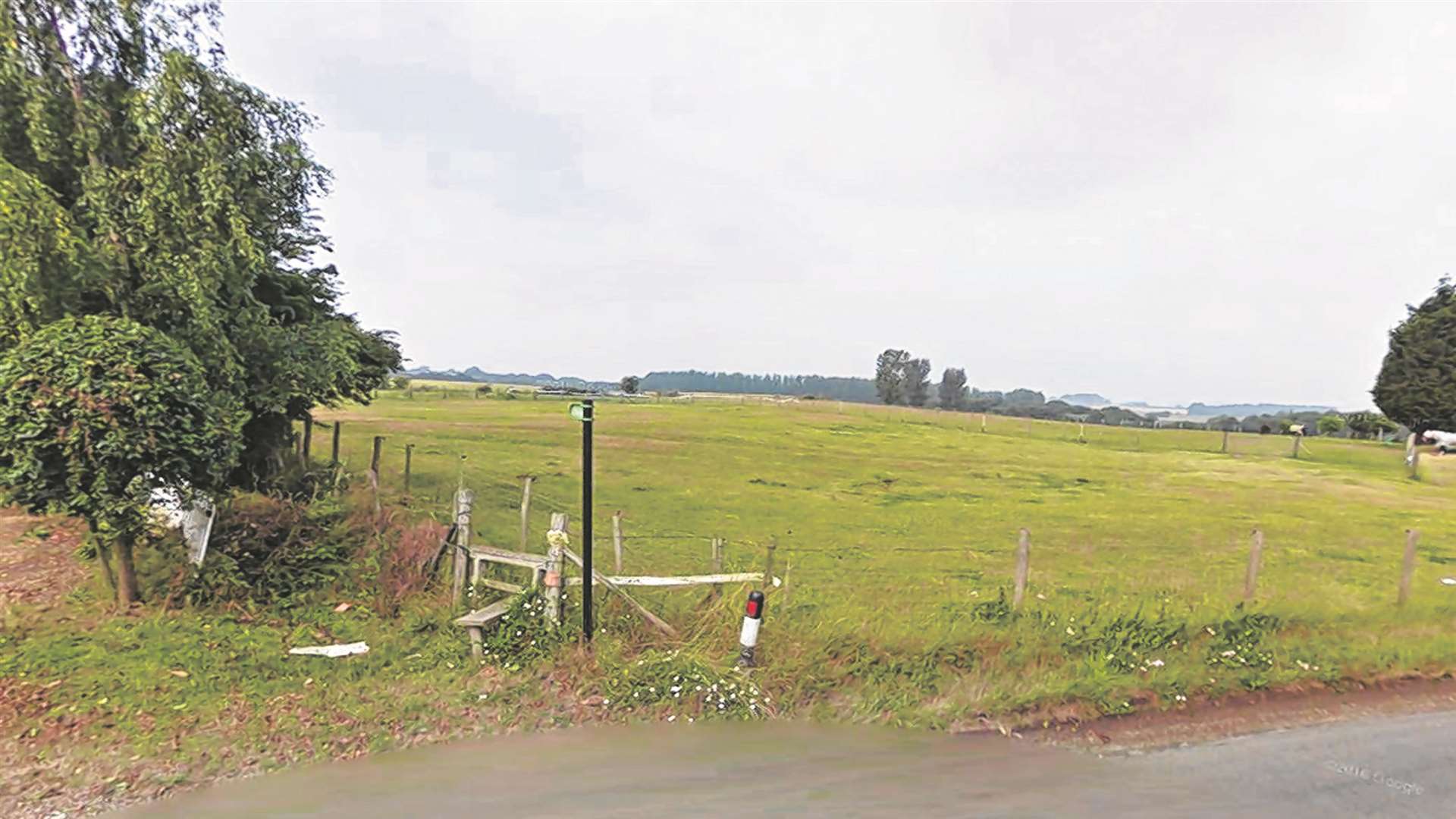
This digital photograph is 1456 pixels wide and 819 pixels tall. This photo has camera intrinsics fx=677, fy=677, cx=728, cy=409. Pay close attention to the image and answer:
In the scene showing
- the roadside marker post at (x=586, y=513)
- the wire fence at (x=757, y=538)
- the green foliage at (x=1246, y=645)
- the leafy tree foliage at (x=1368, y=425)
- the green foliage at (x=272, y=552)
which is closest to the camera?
the roadside marker post at (x=586, y=513)

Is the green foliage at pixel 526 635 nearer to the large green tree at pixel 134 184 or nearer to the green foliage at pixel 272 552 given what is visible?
the green foliage at pixel 272 552

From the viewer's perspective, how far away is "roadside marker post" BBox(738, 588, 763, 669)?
5773 mm

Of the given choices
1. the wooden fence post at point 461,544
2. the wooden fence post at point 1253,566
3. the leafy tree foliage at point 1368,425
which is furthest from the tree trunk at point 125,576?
the leafy tree foliage at point 1368,425

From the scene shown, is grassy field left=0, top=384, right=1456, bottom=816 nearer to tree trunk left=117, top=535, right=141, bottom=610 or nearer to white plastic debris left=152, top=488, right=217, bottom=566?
tree trunk left=117, top=535, right=141, bottom=610

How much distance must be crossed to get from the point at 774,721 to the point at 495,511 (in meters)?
10.3

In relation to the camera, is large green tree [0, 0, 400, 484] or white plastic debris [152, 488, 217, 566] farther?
white plastic debris [152, 488, 217, 566]

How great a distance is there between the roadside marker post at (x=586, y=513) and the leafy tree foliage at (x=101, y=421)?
353cm

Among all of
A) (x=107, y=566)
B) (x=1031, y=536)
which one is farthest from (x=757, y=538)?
(x=107, y=566)

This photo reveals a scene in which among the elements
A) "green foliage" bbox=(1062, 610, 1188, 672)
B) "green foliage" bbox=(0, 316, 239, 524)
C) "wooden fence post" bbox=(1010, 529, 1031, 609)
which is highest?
"green foliage" bbox=(0, 316, 239, 524)

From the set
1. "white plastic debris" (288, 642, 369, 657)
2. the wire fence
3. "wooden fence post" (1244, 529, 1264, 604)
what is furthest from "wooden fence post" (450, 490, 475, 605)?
"wooden fence post" (1244, 529, 1264, 604)

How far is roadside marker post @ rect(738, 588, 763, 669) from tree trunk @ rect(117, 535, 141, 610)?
640 centimetres

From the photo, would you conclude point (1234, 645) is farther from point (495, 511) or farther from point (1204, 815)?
point (495, 511)

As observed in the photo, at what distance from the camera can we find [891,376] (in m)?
108

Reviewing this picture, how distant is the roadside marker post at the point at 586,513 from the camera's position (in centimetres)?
594
